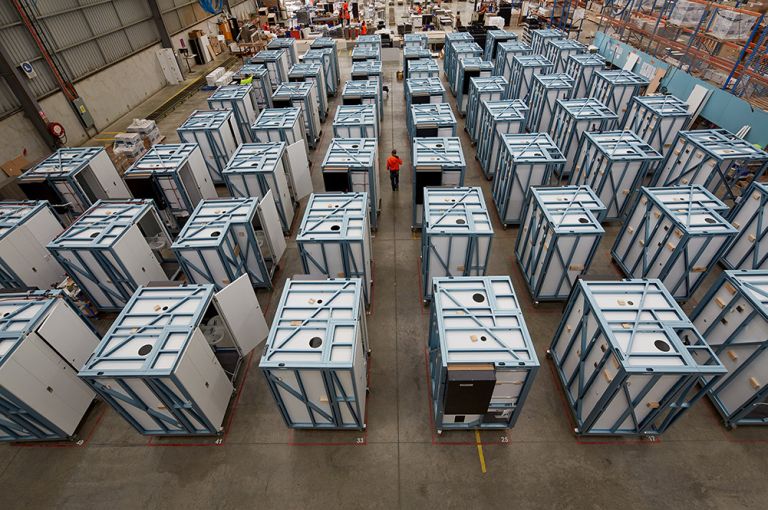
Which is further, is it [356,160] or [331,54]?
[331,54]

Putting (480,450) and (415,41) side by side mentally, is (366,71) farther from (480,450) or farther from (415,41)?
(480,450)

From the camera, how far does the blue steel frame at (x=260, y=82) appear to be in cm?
2667

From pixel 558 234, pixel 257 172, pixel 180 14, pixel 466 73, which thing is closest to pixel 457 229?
pixel 558 234

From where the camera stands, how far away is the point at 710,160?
14.2 metres

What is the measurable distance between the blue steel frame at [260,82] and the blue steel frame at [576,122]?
791 inches

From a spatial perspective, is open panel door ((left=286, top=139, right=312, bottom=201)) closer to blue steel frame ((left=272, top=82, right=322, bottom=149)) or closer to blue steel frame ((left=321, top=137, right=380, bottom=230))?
blue steel frame ((left=321, top=137, right=380, bottom=230))

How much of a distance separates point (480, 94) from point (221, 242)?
650 inches

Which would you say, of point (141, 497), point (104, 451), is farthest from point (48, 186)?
point (141, 497)

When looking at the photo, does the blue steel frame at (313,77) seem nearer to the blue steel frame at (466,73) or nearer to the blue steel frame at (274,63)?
the blue steel frame at (274,63)

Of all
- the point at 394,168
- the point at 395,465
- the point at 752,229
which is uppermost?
the point at 752,229

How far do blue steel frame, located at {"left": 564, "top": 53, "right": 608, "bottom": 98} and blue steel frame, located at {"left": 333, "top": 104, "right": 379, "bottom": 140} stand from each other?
14484mm

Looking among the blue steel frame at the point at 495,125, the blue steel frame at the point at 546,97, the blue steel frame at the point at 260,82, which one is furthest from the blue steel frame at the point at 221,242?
the blue steel frame at the point at 260,82

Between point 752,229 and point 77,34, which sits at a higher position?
point 77,34

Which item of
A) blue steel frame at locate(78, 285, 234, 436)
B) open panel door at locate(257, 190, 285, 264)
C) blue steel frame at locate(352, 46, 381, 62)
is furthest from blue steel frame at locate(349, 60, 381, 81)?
blue steel frame at locate(78, 285, 234, 436)
